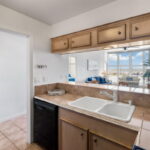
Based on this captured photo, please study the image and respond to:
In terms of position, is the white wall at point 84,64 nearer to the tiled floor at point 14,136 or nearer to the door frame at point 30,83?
the door frame at point 30,83

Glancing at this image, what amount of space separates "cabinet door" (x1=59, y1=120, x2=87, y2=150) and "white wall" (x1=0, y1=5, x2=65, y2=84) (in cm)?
103

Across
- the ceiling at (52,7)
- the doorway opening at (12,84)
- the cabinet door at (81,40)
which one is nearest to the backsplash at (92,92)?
the doorway opening at (12,84)

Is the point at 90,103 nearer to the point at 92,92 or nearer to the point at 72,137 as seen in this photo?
the point at 92,92

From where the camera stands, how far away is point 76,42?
1.85m

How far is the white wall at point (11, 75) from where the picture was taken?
2.80 m

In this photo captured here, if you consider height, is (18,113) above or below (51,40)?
below

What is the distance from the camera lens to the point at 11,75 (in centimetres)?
298

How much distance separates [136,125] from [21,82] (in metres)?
3.09

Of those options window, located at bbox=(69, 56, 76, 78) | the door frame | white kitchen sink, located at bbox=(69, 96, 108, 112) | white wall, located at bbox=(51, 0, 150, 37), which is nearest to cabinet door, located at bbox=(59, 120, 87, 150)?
white kitchen sink, located at bbox=(69, 96, 108, 112)

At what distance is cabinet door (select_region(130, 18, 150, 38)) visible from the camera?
1238 mm

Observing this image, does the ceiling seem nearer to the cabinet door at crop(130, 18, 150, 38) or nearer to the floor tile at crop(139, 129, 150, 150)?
the cabinet door at crop(130, 18, 150, 38)

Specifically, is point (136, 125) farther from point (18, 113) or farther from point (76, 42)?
point (18, 113)

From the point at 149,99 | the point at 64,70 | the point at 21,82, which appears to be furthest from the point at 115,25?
the point at 21,82

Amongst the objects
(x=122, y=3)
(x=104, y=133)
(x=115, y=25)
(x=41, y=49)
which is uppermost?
(x=122, y=3)
